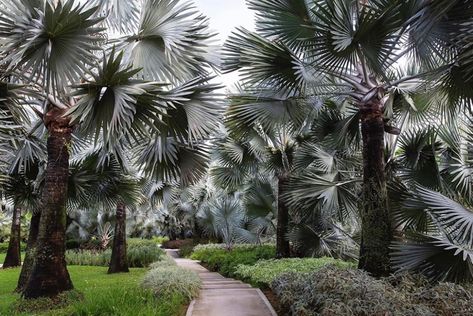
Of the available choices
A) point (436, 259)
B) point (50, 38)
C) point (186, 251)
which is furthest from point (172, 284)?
point (186, 251)

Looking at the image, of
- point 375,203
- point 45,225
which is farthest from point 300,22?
point 45,225

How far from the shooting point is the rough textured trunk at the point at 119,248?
13.8 m

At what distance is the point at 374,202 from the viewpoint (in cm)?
694

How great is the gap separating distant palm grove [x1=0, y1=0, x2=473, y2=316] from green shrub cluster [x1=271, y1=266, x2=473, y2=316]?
4 cm

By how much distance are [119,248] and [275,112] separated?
807 centimetres

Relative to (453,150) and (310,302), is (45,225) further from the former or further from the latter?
(453,150)

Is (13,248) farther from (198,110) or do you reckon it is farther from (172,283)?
(198,110)

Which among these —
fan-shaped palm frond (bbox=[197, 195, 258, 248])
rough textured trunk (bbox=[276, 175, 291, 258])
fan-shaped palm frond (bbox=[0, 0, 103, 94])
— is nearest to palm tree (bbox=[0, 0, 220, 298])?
fan-shaped palm frond (bbox=[0, 0, 103, 94])

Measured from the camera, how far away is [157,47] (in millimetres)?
7633

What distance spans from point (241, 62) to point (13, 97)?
3.93m

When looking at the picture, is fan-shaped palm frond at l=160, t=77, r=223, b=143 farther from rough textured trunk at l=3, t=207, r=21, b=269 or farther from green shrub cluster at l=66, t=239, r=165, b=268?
rough textured trunk at l=3, t=207, r=21, b=269

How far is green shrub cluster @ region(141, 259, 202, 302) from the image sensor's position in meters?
7.82

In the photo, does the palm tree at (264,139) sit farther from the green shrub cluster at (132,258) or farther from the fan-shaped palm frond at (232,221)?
the fan-shaped palm frond at (232,221)

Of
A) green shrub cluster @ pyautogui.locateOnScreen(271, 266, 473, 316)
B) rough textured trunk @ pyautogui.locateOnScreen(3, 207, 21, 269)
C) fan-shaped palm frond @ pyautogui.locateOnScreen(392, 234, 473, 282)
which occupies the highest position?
rough textured trunk @ pyautogui.locateOnScreen(3, 207, 21, 269)
